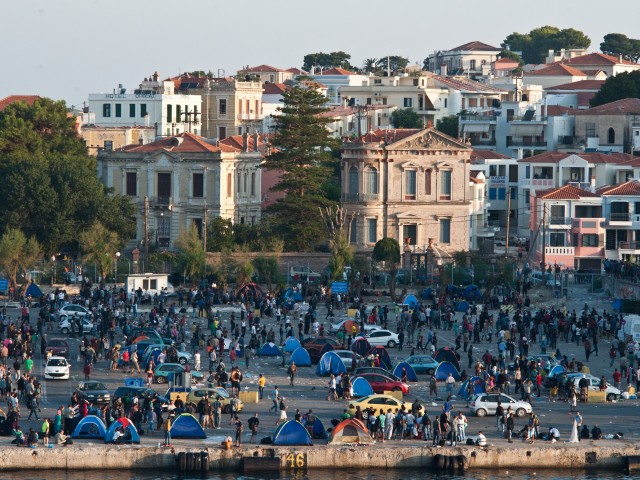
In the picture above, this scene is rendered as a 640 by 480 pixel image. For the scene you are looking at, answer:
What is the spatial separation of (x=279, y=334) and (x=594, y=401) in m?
16.2

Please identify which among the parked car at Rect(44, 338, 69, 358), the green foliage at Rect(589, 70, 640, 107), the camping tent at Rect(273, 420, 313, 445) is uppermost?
the green foliage at Rect(589, 70, 640, 107)

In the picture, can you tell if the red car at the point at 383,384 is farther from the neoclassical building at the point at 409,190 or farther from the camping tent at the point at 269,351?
the neoclassical building at the point at 409,190

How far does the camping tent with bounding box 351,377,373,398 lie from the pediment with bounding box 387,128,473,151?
1448 inches

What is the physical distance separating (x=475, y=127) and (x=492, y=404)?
76.5m

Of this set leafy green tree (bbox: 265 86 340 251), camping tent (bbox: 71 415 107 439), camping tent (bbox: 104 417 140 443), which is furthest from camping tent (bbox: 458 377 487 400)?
leafy green tree (bbox: 265 86 340 251)

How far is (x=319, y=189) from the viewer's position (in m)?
100

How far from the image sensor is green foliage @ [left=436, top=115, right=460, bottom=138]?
134 meters

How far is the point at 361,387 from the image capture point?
191 feet

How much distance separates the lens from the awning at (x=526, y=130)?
4988 inches

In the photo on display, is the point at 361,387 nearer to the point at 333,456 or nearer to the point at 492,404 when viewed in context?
the point at 492,404

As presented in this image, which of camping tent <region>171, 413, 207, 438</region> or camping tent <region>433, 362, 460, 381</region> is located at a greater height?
camping tent <region>433, 362, 460, 381</region>

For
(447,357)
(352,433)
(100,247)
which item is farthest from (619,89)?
(352,433)

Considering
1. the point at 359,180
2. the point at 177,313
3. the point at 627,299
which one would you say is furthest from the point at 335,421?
the point at 359,180

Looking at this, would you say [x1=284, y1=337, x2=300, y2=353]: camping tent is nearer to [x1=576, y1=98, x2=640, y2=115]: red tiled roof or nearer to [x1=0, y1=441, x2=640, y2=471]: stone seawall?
[x1=0, y1=441, x2=640, y2=471]: stone seawall
